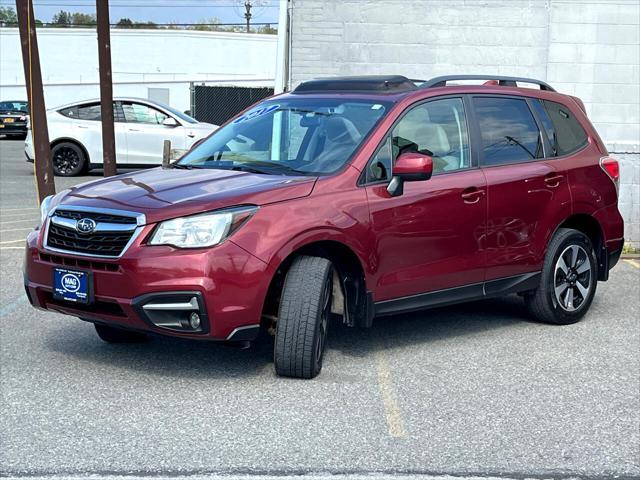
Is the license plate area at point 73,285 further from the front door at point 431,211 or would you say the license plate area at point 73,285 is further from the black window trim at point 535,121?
the black window trim at point 535,121

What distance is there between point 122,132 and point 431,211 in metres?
14.3

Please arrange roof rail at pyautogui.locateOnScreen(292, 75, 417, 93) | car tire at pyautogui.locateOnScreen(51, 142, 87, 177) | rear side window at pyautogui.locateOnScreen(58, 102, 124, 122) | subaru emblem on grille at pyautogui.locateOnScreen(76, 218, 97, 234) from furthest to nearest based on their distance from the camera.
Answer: rear side window at pyautogui.locateOnScreen(58, 102, 124, 122)
car tire at pyautogui.locateOnScreen(51, 142, 87, 177)
roof rail at pyautogui.locateOnScreen(292, 75, 417, 93)
subaru emblem on grille at pyautogui.locateOnScreen(76, 218, 97, 234)

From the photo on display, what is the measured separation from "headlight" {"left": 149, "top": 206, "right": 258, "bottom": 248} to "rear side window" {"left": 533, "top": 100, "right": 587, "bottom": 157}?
10.3ft

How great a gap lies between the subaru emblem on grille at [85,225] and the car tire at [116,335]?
119cm

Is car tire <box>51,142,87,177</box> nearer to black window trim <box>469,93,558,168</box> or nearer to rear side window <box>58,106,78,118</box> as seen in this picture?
rear side window <box>58,106,78,118</box>

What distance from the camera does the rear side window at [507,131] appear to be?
23.4 ft

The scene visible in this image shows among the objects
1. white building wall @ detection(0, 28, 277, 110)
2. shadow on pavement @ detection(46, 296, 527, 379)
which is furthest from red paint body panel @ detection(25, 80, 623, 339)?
white building wall @ detection(0, 28, 277, 110)

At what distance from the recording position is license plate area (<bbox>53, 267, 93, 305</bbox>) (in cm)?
562

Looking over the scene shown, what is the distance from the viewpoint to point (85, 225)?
5.69 metres

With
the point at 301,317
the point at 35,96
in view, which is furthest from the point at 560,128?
the point at 35,96

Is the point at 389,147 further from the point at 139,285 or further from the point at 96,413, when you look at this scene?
the point at 96,413

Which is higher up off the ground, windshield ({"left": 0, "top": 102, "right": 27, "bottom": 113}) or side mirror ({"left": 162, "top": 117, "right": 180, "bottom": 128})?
side mirror ({"left": 162, "top": 117, "right": 180, "bottom": 128})

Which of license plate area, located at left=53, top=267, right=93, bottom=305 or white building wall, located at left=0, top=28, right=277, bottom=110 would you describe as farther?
white building wall, located at left=0, top=28, right=277, bottom=110

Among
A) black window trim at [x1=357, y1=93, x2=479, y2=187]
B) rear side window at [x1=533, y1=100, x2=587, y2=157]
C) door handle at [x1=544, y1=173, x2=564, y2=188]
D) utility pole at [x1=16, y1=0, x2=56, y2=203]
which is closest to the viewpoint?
black window trim at [x1=357, y1=93, x2=479, y2=187]
